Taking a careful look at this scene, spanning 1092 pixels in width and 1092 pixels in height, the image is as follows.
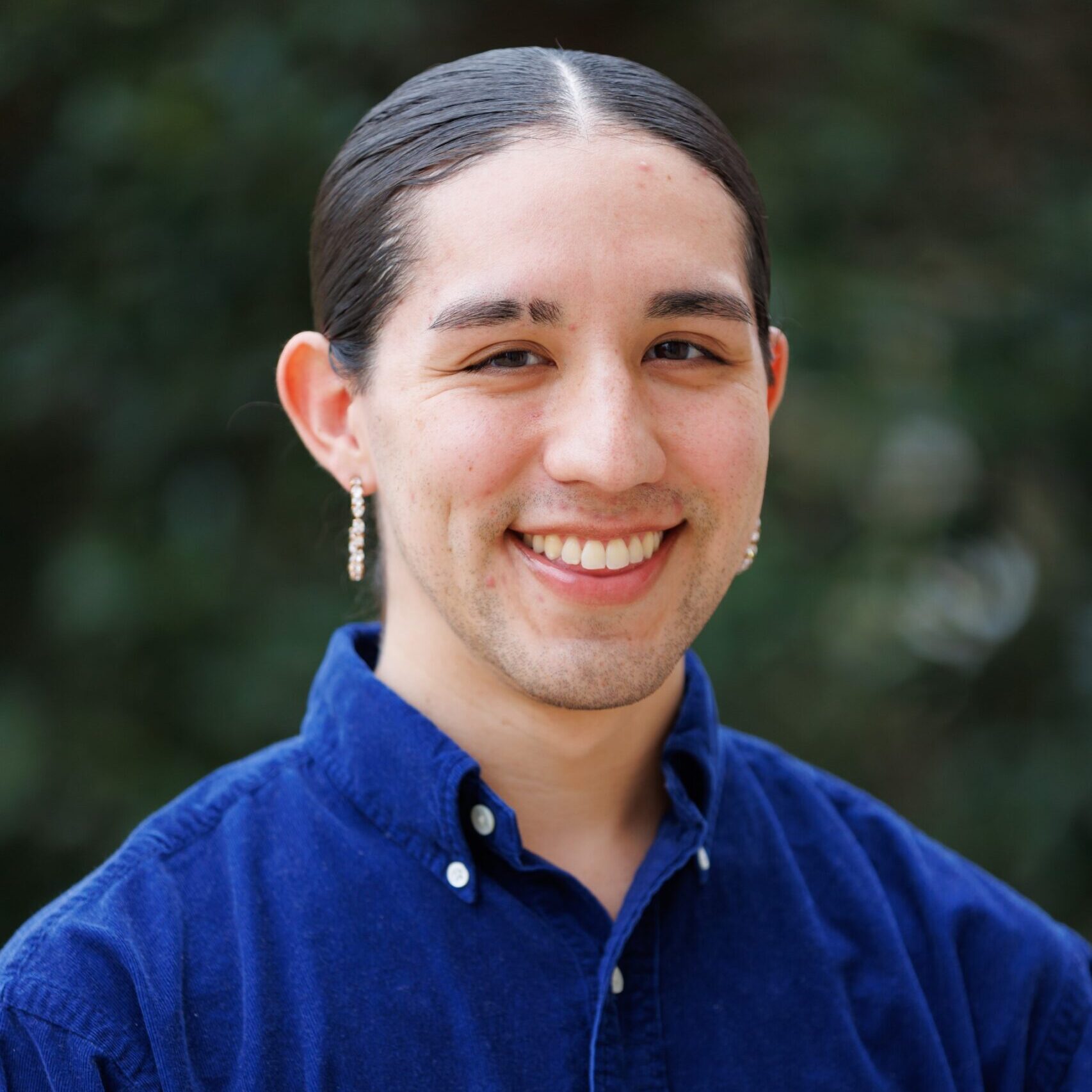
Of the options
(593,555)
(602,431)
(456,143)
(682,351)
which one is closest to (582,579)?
(593,555)

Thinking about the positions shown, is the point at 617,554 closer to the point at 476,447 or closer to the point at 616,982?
the point at 476,447

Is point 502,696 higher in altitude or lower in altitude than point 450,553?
lower

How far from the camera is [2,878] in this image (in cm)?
361

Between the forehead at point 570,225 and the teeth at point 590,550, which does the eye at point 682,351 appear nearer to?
the forehead at point 570,225

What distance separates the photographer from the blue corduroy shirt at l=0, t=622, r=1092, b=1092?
1.59 m

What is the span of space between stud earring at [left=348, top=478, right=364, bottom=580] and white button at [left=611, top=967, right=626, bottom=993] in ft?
2.15

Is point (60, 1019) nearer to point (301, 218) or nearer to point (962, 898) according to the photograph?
point (962, 898)

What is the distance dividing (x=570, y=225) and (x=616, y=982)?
90cm

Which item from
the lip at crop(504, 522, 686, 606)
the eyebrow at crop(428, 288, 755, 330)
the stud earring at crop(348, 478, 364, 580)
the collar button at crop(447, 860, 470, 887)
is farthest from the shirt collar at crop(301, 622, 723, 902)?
the eyebrow at crop(428, 288, 755, 330)

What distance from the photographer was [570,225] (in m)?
1.68

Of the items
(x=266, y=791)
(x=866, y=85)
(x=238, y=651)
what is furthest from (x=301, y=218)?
(x=266, y=791)

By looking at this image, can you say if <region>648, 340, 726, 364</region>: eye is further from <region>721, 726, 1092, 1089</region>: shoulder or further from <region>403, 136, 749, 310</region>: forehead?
<region>721, 726, 1092, 1089</region>: shoulder

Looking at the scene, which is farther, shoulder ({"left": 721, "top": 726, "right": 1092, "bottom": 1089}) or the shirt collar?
shoulder ({"left": 721, "top": 726, "right": 1092, "bottom": 1089})

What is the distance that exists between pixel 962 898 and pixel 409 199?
3.95ft
